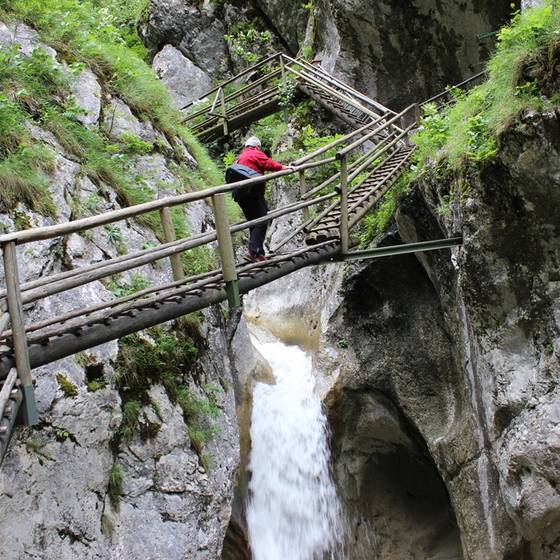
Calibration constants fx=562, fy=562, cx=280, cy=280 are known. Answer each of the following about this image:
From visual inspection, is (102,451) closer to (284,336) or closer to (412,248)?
(412,248)

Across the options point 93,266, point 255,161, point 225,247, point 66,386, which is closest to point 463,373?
point 255,161

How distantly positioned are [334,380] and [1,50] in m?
7.55

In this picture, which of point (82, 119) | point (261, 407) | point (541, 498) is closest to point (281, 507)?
point (261, 407)

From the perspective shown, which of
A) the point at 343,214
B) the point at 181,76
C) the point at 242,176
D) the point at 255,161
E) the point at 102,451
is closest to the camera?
the point at 102,451

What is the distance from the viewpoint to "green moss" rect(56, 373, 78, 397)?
18.2 feet

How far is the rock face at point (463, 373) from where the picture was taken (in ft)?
20.8

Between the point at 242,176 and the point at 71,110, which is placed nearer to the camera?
the point at 242,176

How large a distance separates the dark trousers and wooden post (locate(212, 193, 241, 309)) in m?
1.16

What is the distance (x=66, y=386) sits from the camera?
559cm

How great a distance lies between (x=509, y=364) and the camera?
676 cm

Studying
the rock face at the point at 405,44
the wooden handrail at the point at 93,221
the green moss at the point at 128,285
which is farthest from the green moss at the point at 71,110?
the rock face at the point at 405,44

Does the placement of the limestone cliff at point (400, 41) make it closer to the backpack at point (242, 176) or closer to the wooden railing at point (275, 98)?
the wooden railing at point (275, 98)

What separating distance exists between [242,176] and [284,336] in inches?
224

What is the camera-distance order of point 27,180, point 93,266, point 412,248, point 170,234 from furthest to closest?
point 412,248 < point 27,180 < point 170,234 < point 93,266
